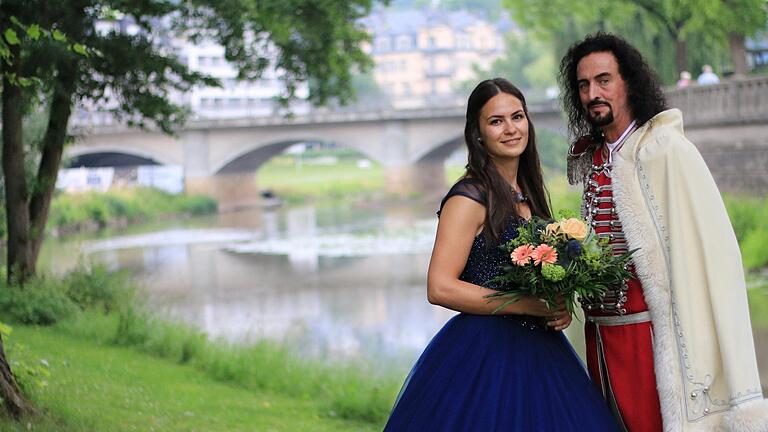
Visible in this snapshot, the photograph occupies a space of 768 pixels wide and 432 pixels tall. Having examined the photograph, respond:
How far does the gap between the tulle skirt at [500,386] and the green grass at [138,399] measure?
236 centimetres

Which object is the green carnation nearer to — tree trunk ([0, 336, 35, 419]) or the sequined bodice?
the sequined bodice

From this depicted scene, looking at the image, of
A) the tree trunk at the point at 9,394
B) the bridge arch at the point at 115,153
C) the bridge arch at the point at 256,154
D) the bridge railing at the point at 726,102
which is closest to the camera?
the tree trunk at the point at 9,394

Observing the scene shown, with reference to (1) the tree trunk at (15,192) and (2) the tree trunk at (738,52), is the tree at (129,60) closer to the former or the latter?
(1) the tree trunk at (15,192)

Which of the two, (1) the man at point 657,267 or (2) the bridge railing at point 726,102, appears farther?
(2) the bridge railing at point 726,102

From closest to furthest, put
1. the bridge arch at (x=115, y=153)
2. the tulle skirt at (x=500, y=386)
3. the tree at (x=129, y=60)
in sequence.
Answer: the tulle skirt at (x=500, y=386), the tree at (x=129, y=60), the bridge arch at (x=115, y=153)

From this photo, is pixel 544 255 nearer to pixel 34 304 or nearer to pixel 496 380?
pixel 496 380

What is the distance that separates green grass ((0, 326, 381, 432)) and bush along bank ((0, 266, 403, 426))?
15cm

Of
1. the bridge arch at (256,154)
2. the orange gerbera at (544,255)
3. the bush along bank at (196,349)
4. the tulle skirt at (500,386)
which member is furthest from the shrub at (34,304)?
the bridge arch at (256,154)

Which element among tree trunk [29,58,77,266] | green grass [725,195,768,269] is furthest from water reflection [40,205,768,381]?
green grass [725,195,768,269]

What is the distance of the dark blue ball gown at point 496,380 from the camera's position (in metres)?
3.06

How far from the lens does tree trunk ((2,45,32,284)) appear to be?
9.93 meters

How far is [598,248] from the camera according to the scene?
2.98m

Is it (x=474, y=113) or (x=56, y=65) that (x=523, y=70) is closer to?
(x=56, y=65)

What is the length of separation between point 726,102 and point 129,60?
39.2ft
